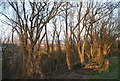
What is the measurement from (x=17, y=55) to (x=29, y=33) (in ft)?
3.75

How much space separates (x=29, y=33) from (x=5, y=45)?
1326mm

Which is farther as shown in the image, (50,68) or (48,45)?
(48,45)

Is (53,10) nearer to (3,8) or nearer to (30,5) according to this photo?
(30,5)

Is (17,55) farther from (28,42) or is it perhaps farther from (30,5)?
(30,5)

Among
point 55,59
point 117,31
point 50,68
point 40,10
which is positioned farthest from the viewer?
point 117,31

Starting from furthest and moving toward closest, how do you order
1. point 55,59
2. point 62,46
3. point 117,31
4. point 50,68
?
point 117,31 → point 62,46 → point 55,59 → point 50,68

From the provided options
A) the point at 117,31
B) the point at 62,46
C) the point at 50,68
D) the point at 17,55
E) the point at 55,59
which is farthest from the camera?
the point at 117,31

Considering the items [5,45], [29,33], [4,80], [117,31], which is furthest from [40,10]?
[117,31]

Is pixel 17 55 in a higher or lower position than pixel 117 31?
lower

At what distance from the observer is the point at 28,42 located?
6129mm

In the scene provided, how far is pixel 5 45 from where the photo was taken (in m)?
6.39

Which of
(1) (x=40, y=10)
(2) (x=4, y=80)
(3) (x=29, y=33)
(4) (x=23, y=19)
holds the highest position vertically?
(1) (x=40, y=10)

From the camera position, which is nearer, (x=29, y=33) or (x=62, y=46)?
(x=29, y=33)

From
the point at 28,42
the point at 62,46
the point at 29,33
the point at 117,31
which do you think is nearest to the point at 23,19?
the point at 29,33
